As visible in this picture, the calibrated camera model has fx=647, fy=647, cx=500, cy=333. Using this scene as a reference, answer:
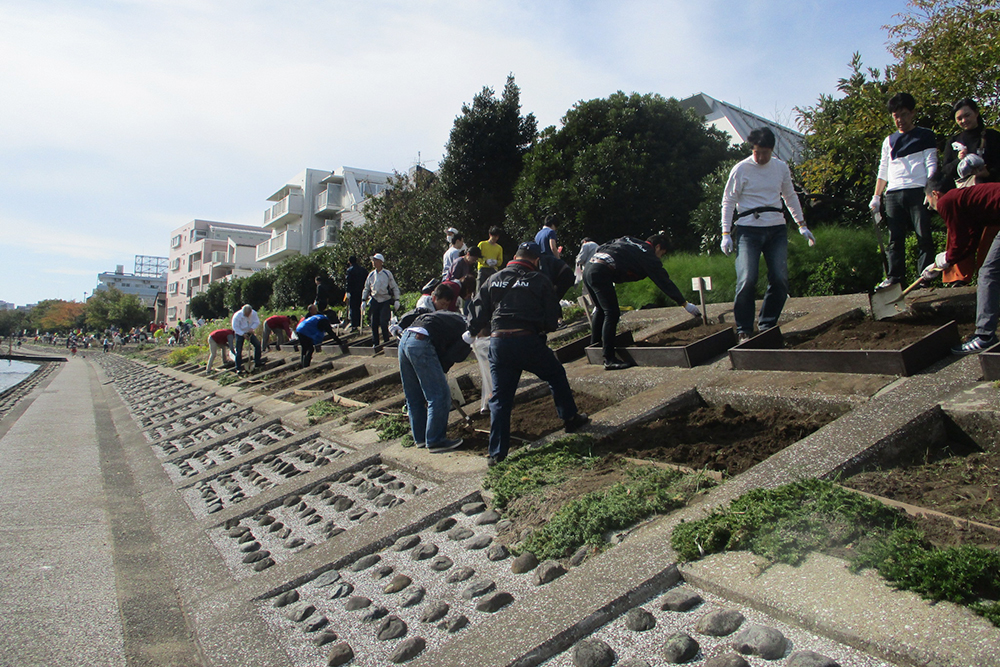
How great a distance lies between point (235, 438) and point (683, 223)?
12228mm

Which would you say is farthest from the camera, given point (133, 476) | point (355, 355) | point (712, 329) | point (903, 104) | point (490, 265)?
point (355, 355)

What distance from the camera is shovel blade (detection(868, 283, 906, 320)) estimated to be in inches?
211

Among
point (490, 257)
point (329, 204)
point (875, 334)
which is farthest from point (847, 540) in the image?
point (329, 204)

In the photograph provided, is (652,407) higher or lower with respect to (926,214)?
lower

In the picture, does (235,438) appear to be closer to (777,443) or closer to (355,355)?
(355,355)

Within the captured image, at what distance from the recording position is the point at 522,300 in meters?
4.81

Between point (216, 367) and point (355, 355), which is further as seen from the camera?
point (216, 367)

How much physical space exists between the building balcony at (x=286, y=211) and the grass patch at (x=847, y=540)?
53331 mm

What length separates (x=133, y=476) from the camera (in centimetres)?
753

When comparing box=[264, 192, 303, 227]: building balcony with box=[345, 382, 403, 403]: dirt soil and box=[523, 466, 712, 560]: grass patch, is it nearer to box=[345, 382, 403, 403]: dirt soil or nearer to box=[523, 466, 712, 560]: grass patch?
box=[345, 382, 403, 403]: dirt soil

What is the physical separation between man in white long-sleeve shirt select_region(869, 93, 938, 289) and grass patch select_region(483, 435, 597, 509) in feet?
10.0

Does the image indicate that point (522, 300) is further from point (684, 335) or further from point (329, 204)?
point (329, 204)

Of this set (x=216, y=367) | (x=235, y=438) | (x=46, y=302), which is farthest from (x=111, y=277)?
(x=235, y=438)

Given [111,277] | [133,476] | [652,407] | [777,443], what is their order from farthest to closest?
1. [111,277]
2. [133,476]
3. [652,407]
4. [777,443]
